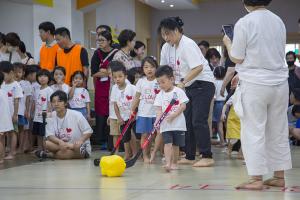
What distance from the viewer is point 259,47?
5590 mm

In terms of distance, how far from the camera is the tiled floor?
17.7ft

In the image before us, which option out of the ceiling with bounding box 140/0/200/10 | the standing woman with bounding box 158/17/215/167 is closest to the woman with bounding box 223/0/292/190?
the standing woman with bounding box 158/17/215/167

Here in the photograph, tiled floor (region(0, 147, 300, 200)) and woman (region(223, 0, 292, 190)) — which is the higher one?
woman (region(223, 0, 292, 190))

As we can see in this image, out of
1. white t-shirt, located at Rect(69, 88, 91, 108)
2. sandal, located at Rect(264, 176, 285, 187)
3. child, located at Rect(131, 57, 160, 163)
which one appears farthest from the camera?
white t-shirt, located at Rect(69, 88, 91, 108)

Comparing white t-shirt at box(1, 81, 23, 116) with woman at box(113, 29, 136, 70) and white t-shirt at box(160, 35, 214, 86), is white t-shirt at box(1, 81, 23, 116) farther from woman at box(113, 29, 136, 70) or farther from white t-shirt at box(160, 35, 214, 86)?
white t-shirt at box(160, 35, 214, 86)

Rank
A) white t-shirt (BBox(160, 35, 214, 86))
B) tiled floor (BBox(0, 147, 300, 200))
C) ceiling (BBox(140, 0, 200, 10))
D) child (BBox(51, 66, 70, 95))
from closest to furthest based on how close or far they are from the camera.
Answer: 1. tiled floor (BBox(0, 147, 300, 200))
2. white t-shirt (BBox(160, 35, 214, 86))
3. child (BBox(51, 66, 70, 95))
4. ceiling (BBox(140, 0, 200, 10))

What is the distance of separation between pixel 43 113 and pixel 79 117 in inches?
23.4

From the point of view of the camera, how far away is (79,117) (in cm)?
931

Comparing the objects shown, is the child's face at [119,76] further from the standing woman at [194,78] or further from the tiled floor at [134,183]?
the tiled floor at [134,183]

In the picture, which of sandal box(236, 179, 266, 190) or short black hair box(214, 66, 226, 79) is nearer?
sandal box(236, 179, 266, 190)

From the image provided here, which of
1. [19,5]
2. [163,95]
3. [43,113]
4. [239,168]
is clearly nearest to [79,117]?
[43,113]

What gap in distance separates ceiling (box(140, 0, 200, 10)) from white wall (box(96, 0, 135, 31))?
571mm

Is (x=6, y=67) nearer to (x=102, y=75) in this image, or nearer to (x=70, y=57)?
(x=70, y=57)

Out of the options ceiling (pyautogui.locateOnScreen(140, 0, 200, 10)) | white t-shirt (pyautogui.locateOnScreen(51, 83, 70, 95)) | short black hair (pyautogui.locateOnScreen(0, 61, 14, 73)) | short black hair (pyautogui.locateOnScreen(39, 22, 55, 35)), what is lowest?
white t-shirt (pyautogui.locateOnScreen(51, 83, 70, 95))
